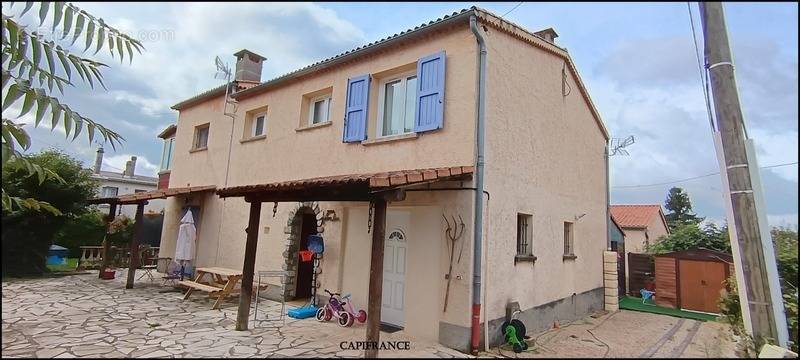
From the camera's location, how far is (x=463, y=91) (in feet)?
26.0

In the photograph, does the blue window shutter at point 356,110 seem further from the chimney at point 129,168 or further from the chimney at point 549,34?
the chimney at point 129,168

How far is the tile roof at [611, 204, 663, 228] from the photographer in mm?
26750

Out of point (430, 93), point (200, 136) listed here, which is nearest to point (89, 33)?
point (430, 93)

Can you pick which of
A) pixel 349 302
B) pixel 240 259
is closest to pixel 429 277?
pixel 349 302

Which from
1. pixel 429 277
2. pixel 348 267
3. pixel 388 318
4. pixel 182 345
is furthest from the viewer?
pixel 348 267

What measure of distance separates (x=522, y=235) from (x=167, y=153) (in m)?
15.2

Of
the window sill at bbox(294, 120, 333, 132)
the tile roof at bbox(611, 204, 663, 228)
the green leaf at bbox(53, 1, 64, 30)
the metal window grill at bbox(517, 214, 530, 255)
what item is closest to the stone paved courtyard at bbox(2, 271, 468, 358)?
the metal window grill at bbox(517, 214, 530, 255)

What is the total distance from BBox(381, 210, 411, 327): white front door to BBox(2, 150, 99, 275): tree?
37.1ft

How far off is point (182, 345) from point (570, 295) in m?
8.70

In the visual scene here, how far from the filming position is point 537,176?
956cm

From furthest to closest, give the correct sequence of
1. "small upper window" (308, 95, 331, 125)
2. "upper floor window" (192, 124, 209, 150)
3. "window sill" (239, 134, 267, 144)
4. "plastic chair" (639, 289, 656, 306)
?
1. "upper floor window" (192, 124, 209, 150)
2. "plastic chair" (639, 289, 656, 306)
3. "window sill" (239, 134, 267, 144)
4. "small upper window" (308, 95, 331, 125)

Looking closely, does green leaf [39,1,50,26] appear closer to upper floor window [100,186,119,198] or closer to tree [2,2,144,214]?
tree [2,2,144,214]

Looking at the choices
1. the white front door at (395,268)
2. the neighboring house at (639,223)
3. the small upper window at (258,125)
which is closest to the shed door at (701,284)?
the neighboring house at (639,223)

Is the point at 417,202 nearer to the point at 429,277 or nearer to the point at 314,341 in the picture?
the point at 429,277
